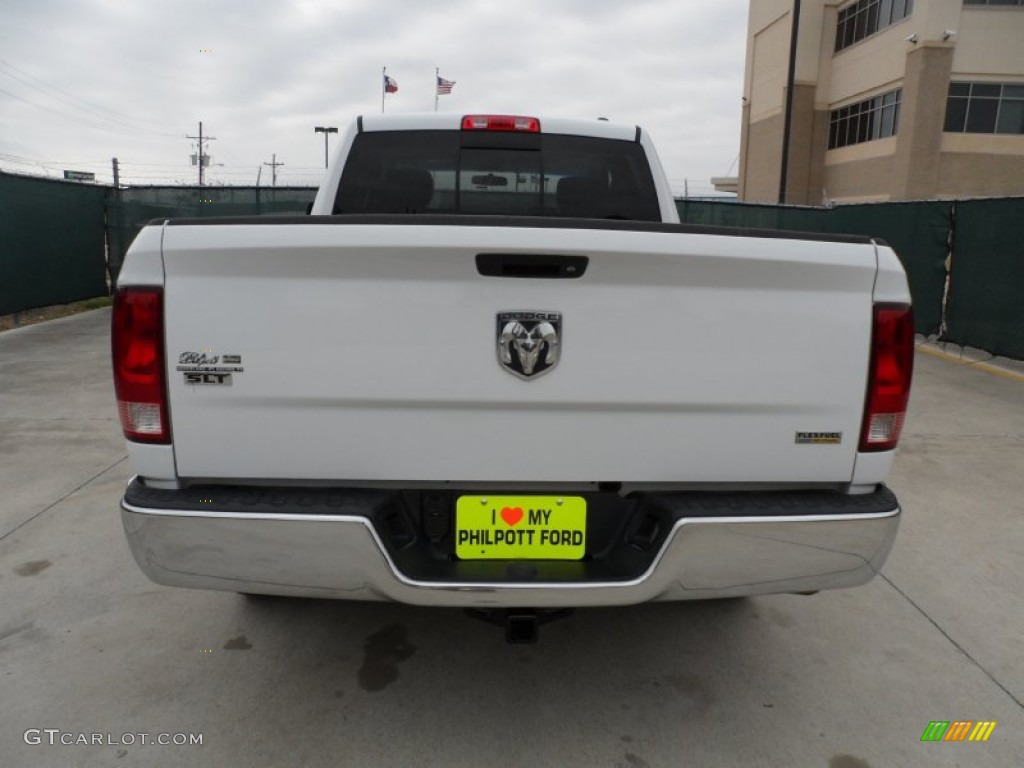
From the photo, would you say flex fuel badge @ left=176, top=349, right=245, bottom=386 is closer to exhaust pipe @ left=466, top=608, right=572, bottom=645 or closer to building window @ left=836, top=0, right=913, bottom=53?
exhaust pipe @ left=466, top=608, right=572, bottom=645

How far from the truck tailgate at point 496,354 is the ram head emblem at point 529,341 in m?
0.03

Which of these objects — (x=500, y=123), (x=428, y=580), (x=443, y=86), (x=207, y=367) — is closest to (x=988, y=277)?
(x=500, y=123)

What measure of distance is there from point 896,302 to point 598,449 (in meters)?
0.93

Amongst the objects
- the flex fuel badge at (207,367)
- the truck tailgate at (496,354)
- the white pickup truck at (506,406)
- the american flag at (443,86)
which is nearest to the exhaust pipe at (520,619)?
the white pickup truck at (506,406)

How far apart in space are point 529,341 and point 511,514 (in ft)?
1.61

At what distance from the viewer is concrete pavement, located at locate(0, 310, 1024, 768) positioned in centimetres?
236

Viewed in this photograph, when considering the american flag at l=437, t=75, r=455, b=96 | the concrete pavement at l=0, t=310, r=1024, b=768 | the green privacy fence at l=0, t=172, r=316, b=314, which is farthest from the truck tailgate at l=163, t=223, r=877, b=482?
the american flag at l=437, t=75, r=455, b=96

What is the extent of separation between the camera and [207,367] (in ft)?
6.66

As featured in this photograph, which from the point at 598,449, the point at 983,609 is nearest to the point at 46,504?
the point at 598,449

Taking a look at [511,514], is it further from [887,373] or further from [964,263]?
[964,263]

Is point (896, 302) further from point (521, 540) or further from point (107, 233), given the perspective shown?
point (107, 233)

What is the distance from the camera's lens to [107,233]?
47.6 feet

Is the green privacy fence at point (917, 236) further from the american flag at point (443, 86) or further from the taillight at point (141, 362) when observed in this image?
the american flag at point (443, 86)

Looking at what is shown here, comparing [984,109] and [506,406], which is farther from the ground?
[984,109]
